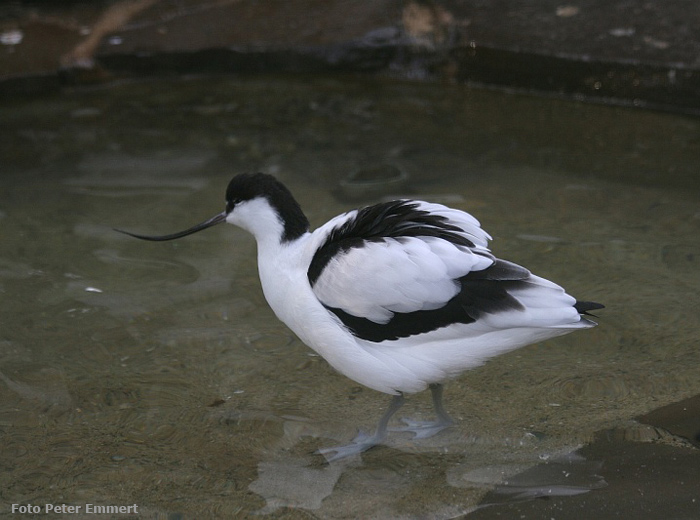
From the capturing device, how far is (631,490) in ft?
9.93

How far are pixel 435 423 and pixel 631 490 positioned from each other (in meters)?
0.84

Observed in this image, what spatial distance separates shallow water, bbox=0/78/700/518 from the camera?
3.35 m

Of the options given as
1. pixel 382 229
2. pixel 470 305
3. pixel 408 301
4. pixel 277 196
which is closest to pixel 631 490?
pixel 470 305

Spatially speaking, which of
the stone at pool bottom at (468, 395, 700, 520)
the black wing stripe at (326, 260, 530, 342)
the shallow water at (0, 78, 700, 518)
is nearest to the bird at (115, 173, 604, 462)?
the black wing stripe at (326, 260, 530, 342)

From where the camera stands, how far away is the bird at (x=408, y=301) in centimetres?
316

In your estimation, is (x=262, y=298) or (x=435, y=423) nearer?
(x=435, y=423)

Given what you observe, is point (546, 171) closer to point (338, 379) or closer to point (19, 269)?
point (338, 379)

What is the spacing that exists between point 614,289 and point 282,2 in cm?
415

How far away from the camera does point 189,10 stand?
7.33 meters

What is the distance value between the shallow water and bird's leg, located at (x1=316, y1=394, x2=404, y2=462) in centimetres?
4

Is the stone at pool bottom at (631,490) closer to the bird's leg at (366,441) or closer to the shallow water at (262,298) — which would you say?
the shallow water at (262,298)

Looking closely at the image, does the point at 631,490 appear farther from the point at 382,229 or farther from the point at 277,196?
the point at 277,196

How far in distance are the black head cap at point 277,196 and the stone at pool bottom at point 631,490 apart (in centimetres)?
128

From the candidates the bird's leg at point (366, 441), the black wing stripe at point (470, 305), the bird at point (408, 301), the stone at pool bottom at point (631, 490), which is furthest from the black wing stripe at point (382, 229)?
the stone at pool bottom at point (631, 490)
